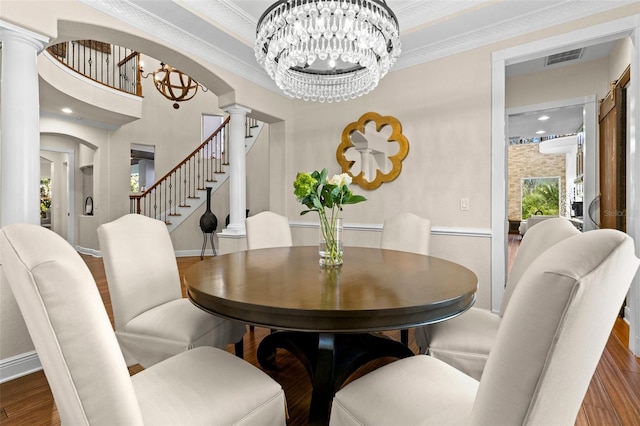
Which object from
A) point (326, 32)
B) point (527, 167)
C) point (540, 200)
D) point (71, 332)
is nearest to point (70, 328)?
point (71, 332)

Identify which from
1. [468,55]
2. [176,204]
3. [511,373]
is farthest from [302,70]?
[176,204]

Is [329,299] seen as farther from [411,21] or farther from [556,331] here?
[411,21]

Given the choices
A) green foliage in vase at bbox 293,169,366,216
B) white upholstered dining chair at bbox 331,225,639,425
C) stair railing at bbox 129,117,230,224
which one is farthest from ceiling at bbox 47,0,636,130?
stair railing at bbox 129,117,230,224

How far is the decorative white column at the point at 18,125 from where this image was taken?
6.17 feet

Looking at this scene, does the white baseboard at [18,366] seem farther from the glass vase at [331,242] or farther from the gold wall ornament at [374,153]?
the gold wall ornament at [374,153]

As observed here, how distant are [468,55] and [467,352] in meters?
2.69

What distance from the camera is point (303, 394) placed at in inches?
69.4

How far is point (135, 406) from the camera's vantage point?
2.49 ft

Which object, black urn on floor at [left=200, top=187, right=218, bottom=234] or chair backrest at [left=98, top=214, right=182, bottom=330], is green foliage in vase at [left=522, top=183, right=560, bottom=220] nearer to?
black urn on floor at [left=200, top=187, right=218, bottom=234]

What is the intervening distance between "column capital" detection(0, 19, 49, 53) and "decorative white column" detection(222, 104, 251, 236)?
5.66 feet

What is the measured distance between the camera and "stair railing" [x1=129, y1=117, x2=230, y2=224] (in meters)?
7.09

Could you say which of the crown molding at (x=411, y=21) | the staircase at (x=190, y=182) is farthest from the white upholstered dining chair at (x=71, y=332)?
the staircase at (x=190, y=182)

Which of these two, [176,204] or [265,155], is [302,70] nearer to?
[265,155]

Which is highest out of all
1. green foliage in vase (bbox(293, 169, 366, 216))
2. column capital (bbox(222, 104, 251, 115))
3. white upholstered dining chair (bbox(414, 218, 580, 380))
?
column capital (bbox(222, 104, 251, 115))
